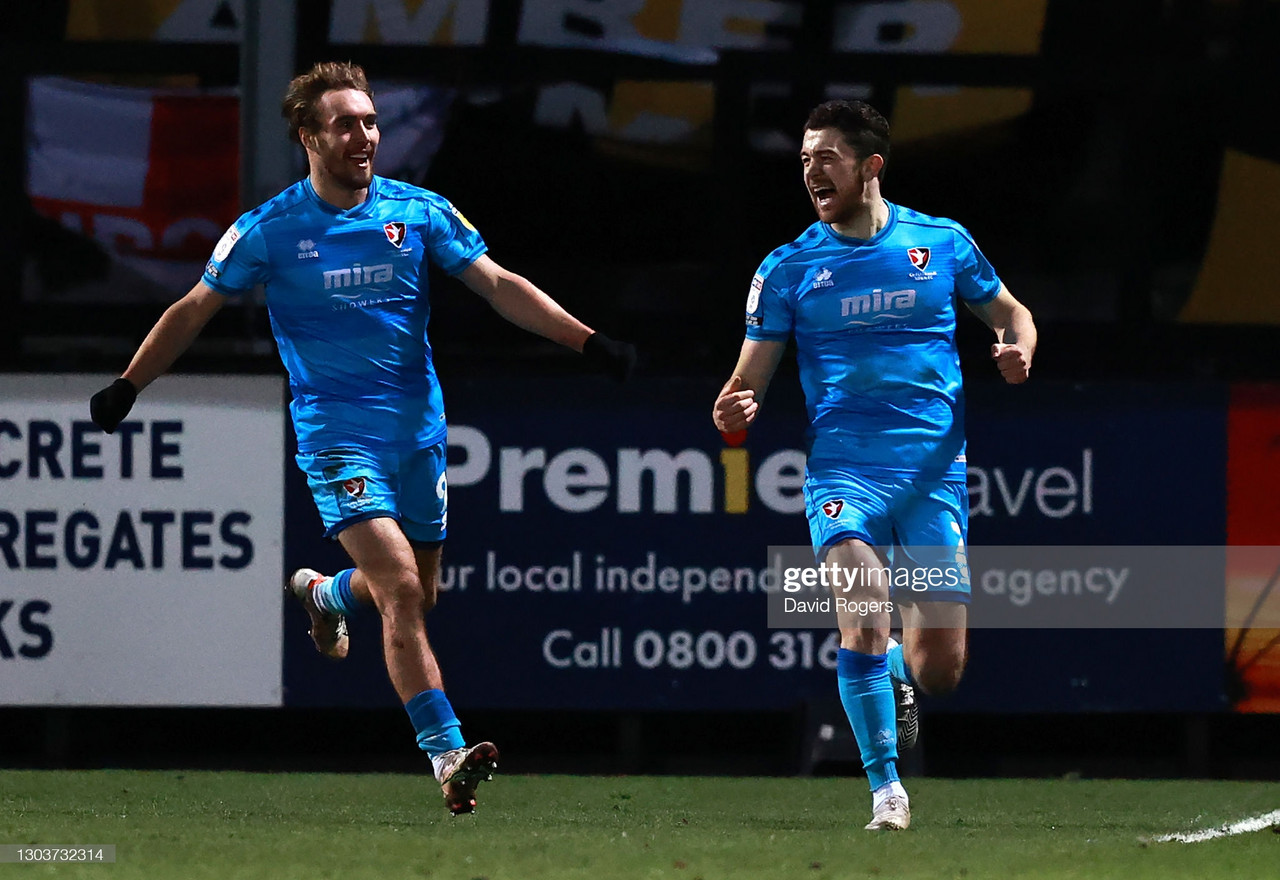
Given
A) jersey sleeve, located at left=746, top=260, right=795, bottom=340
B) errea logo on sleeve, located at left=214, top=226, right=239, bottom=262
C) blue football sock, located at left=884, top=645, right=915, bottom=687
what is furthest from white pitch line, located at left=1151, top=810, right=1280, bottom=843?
errea logo on sleeve, located at left=214, top=226, right=239, bottom=262

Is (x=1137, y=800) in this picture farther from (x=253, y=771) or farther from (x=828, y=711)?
(x=253, y=771)

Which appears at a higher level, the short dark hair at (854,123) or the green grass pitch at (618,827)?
the short dark hair at (854,123)

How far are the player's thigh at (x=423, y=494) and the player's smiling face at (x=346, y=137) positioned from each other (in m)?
0.86

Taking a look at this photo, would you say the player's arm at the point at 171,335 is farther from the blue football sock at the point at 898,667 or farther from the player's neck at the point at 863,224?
the blue football sock at the point at 898,667

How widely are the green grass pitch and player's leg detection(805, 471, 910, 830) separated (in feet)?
0.52

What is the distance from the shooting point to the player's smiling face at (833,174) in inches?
317

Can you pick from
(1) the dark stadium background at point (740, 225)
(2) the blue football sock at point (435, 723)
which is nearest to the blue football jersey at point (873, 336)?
(2) the blue football sock at point (435, 723)

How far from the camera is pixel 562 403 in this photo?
10375 mm

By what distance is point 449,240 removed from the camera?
8367 millimetres

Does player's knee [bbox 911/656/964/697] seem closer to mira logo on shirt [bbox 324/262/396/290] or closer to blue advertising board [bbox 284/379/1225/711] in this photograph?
blue advertising board [bbox 284/379/1225/711]

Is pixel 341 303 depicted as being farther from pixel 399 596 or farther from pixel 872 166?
pixel 872 166

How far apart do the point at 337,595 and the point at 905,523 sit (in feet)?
6.36

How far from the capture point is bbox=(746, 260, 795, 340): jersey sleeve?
26.9 feet

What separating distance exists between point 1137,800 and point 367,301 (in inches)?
135
